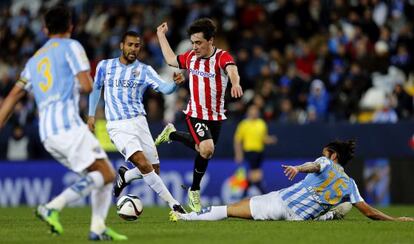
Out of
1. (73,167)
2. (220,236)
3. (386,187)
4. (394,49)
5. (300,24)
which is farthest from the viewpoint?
(300,24)

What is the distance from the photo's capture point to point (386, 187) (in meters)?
20.5

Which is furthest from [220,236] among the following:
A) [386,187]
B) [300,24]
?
[300,24]

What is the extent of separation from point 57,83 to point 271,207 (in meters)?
3.88

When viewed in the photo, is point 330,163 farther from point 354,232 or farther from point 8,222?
point 8,222

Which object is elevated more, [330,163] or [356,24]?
[356,24]

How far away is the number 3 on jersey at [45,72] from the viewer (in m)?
9.53

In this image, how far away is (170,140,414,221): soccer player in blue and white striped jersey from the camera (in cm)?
1212

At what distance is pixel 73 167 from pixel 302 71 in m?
13.8

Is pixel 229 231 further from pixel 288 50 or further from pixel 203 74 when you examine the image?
pixel 288 50

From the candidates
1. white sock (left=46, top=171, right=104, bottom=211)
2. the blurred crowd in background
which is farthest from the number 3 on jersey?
the blurred crowd in background

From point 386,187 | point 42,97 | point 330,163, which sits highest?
point 42,97

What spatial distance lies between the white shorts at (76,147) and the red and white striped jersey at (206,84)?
13.0ft

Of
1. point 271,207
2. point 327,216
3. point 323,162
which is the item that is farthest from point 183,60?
point 327,216

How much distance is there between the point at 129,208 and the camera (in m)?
12.9
